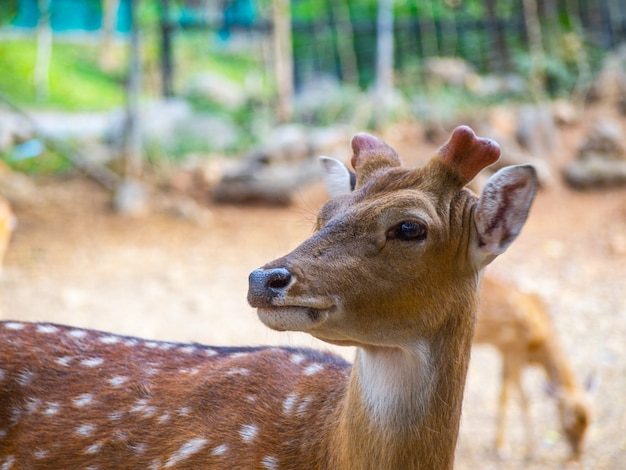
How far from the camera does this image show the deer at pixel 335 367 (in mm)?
2279

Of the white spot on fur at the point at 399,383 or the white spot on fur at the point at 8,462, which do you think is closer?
the white spot on fur at the point at 399,383

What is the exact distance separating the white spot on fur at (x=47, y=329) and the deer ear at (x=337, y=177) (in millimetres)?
1118

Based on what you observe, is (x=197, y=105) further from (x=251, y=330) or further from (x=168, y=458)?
(x=168, y=458)

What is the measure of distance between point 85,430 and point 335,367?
0.87 m

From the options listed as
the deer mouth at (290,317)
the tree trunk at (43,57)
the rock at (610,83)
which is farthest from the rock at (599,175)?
the tree trunk at (43,57)

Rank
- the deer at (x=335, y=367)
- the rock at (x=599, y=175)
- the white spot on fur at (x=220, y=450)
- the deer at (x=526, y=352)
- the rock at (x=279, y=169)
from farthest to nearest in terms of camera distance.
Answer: the rock at (x=599, y=175), the rock at (x=279, y=169), the deer at (x=526, y=352), the white spot on fur at (x=220, y=450), the deer at (x=335, y=367)

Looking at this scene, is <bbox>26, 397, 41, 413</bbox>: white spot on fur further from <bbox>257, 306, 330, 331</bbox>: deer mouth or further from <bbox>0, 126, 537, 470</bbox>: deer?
<bbox>257, 306, 330, 331</bbox>: deer mouth

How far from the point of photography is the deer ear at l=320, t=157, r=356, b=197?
277cm

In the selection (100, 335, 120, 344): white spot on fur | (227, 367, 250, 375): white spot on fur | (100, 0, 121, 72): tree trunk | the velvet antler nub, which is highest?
(100, 0, 121, 72): tree trunk

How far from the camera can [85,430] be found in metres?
2.63

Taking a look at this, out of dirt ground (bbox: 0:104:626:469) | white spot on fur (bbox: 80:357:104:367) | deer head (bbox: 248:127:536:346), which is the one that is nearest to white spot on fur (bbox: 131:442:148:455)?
white spot on fur (bbox: 80:357:104:367)

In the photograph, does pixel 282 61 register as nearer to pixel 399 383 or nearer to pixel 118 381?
pixel 118 381

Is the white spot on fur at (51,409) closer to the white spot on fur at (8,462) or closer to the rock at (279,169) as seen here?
the white spot on fur at (8,462)

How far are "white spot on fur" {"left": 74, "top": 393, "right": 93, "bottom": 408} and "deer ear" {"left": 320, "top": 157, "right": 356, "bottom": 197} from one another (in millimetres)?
1065
